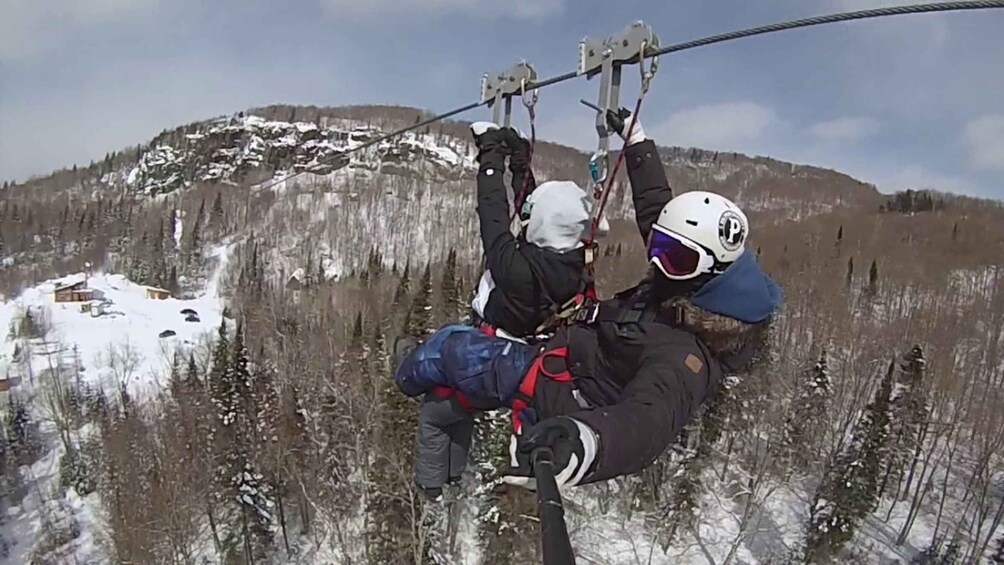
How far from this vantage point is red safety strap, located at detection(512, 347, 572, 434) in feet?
9.00

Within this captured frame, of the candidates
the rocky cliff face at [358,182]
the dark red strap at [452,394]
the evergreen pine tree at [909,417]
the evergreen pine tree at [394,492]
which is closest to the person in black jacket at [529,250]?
the dark red strap at [452,394]

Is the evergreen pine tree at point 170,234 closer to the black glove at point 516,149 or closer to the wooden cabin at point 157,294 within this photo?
the wooden cabin at point 157,294

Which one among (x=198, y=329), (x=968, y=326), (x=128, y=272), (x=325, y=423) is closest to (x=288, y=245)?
(x=128, y=272)

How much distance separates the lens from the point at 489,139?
3.38 m

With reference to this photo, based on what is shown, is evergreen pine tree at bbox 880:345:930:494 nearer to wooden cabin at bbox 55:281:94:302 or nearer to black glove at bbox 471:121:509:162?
black glove at bbox 471:121:509:162

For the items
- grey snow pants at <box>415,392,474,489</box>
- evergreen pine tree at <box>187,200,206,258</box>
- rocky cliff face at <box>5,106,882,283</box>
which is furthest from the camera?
rocky cliff face at <box>5,106,882,283</box>

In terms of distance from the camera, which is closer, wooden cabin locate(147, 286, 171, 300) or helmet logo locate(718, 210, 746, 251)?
helmet logo locate(718, 210, 746, 251)

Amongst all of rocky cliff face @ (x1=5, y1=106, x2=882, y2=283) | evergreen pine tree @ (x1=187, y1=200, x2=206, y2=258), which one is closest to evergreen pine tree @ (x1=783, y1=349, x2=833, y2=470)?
rocky cliff face @ (x1=5, y1=106, x2=882, y2=283)

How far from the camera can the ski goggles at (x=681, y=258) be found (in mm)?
2492

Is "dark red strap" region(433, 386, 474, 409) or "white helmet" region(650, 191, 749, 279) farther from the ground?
"white helmet" region(650, 191, 749, 279)

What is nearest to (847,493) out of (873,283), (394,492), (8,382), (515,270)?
(394,492)

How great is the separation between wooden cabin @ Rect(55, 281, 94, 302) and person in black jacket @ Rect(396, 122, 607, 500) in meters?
62.7

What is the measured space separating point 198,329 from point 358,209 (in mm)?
43775

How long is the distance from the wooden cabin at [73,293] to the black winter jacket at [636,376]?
63508 mm
